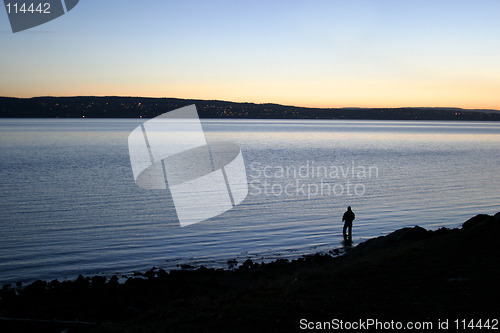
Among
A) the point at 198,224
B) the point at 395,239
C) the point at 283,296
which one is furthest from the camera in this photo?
the point at 198,224

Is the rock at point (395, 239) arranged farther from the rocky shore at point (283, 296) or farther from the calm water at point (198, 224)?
the rocky shore at point (283, 296)

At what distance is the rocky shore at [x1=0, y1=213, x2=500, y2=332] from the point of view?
893 centimetres

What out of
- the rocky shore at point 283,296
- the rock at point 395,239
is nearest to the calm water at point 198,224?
the rock at point 395,239

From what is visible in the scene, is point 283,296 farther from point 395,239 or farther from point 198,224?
point 198,224

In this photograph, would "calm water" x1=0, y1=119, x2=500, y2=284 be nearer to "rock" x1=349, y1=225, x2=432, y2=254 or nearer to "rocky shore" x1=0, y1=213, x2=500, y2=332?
"rock" x1=349, y1=225, x2=432, y2=254

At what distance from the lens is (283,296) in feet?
33.6

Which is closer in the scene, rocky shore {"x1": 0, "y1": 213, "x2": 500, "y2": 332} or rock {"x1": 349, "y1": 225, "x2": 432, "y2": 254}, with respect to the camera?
rocky shore {"x1": 0, "y1": 213, "x2": 500, "y2": 332}

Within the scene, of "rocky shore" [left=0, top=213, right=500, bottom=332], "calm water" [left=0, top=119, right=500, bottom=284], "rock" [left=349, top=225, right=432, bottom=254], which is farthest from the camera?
"calm water" [left=0, top=119, right=500, bottom=284]

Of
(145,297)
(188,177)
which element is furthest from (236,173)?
(145,297)

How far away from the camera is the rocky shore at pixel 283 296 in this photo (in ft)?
29.3

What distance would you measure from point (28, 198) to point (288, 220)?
1911 centimetres

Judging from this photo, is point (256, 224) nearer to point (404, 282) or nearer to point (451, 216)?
point (451, 216)

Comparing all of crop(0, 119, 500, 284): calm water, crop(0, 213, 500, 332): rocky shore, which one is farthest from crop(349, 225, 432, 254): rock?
crop(0, 213, 500, 332): rocky shore

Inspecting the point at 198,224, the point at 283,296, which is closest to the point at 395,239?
the point at 283,296
